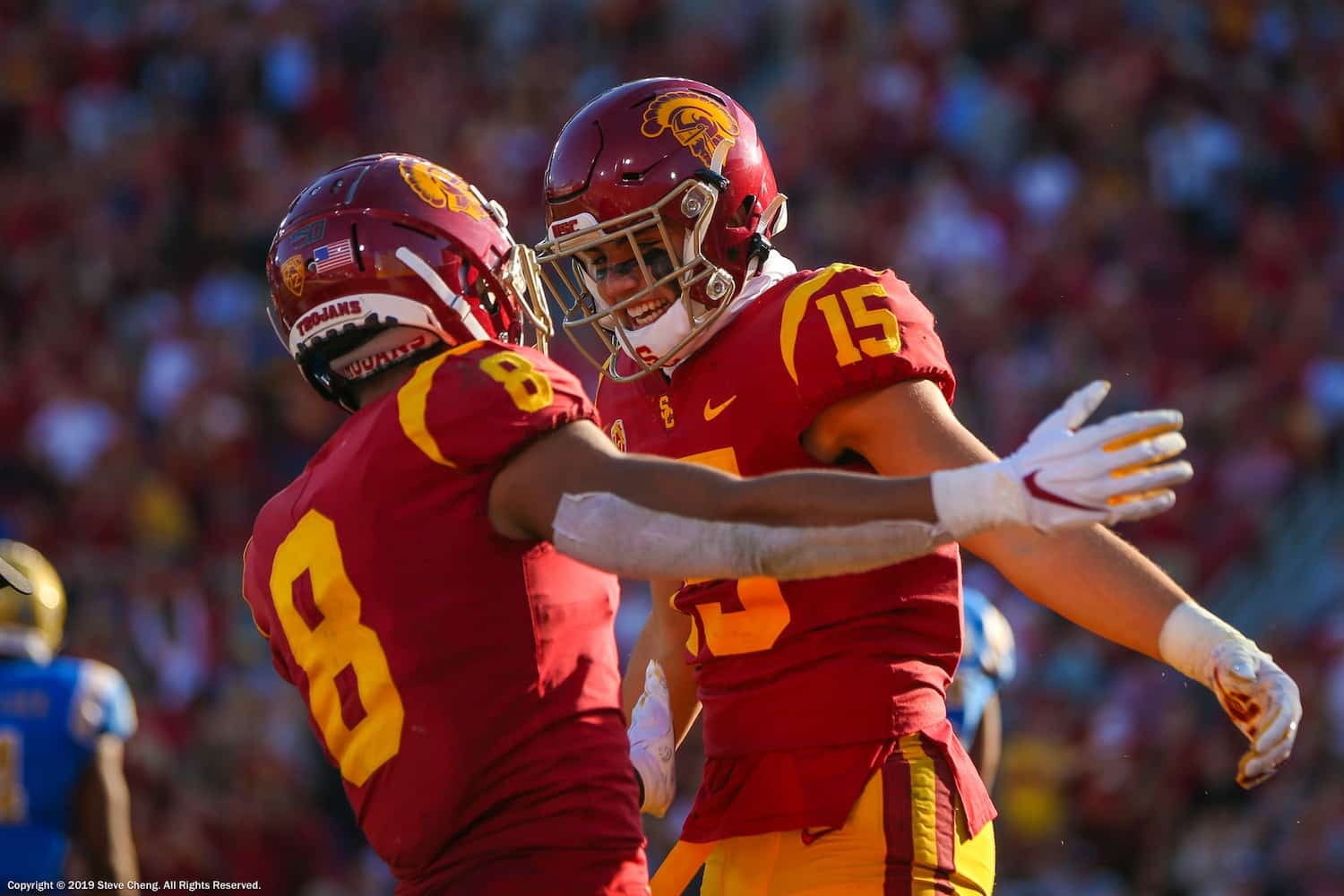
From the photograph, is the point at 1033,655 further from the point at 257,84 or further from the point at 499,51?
the point at 257,84

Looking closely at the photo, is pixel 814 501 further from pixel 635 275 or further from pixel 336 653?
pixel 635 275

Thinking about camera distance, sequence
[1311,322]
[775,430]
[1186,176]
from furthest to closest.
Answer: [1186,176] → [1311,322] → [775,430]

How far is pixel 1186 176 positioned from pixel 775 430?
22.5ft

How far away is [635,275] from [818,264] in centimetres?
651

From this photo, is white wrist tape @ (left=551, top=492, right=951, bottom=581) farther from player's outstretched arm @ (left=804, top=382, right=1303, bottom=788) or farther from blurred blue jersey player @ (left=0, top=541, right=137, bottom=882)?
blurred blue jersey player @ (left=0, top=541, right=137, bottom=882)

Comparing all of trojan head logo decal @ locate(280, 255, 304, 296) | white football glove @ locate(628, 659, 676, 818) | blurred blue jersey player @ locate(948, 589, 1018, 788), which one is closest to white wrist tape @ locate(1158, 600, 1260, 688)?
white football glove @ locate(628, 659, 676, 818)

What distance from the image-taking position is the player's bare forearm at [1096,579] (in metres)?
2.83

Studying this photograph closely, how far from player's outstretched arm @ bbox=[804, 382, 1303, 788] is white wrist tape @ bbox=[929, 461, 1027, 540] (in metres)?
0.54

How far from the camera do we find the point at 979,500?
2230 mm

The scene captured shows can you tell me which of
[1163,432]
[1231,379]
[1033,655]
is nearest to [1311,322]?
[1231,379]

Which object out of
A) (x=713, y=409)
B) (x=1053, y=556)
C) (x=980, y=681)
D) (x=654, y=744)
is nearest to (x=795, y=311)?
(x=713, y=409)

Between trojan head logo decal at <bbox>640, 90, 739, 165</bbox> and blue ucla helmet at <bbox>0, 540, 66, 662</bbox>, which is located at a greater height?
trojan head logo decal at <bbox>640, 90, 739, 165</bbox>

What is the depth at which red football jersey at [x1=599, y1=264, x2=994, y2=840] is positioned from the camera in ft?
9.89

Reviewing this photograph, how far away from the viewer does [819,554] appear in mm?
2291
